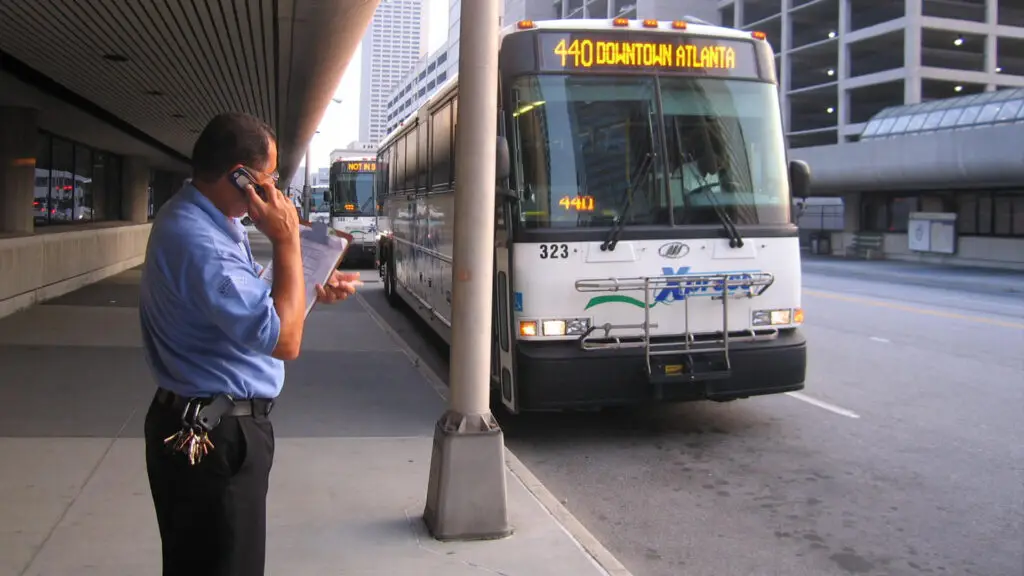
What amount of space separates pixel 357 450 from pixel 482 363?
208 cm

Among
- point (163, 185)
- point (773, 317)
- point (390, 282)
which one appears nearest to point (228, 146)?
point (773, 317)

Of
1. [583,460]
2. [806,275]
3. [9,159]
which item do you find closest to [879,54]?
[806,275]

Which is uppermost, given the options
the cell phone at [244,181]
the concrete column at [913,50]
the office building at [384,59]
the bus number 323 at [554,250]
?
the office building at [384,59]

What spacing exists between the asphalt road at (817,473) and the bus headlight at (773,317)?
101 cm

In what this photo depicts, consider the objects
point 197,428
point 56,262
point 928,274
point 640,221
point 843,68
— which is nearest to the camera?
point 197,428

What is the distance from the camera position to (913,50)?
156 ft

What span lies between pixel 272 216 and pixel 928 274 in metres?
29.6

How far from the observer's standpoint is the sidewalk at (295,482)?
4.54 meters

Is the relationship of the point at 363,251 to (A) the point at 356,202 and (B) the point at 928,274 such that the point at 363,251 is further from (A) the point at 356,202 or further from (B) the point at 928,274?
(B) the point at 928,274

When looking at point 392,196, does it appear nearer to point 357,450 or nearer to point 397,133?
point 397,133

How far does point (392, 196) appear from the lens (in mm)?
16062

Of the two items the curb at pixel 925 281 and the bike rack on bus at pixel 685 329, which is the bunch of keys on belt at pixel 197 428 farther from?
the curb at pixel 925 281

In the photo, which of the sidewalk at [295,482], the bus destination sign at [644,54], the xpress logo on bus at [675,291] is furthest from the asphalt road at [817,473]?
the bus destination sign at [644,54]

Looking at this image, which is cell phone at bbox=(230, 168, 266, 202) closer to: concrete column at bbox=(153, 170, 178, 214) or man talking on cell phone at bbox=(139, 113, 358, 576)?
man talking on cell phone at bbox=(139, 113, 358, 576)
